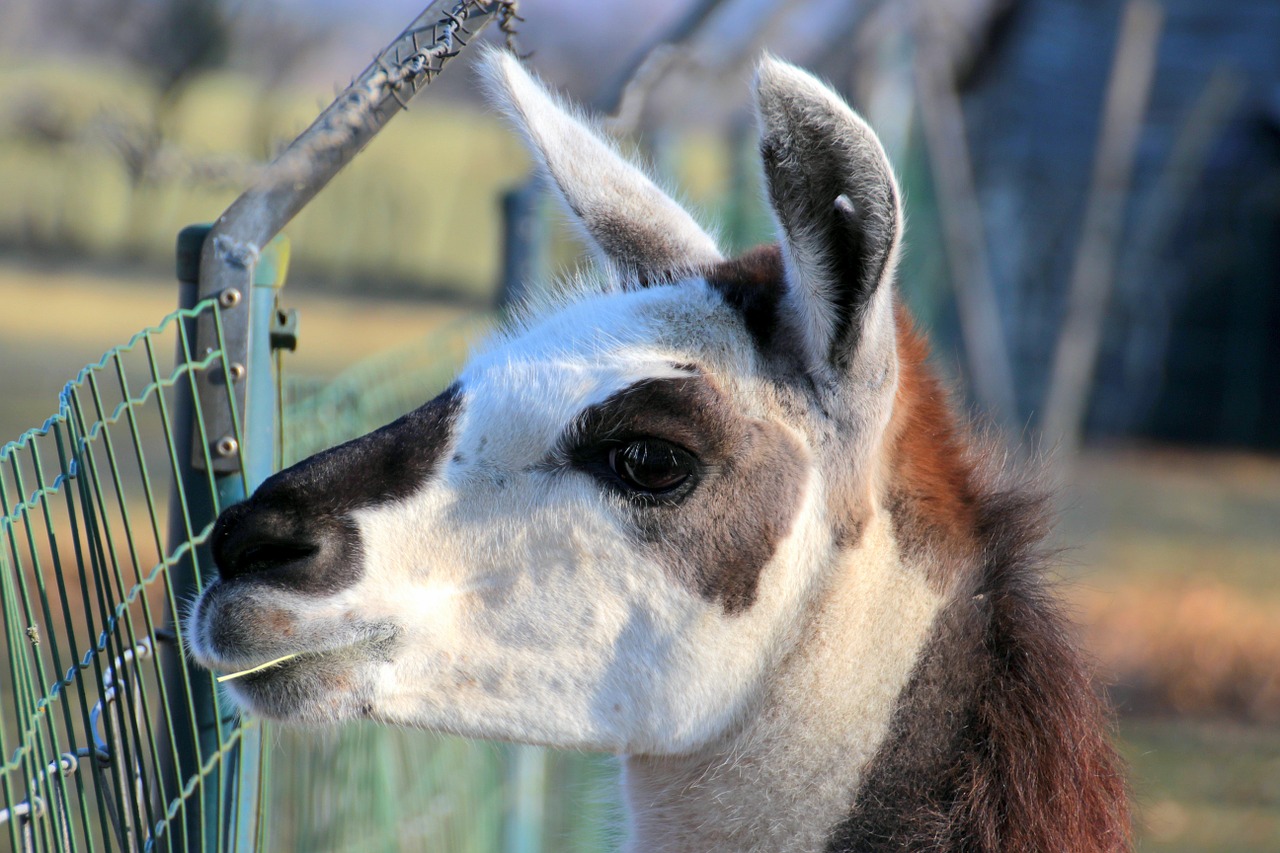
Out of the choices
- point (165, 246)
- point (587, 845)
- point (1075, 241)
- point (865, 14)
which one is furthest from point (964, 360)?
point (587, 845)

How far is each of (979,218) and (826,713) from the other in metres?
10.8

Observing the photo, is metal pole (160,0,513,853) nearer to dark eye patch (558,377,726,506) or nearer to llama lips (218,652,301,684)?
llama lips (218,652,301,684)

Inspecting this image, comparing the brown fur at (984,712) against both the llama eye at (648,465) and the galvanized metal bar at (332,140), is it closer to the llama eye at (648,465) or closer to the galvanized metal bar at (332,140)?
the llama eye at (648,465)

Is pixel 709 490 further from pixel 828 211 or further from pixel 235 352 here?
pixel 235 352

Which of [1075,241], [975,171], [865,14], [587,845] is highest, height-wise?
[975,171]

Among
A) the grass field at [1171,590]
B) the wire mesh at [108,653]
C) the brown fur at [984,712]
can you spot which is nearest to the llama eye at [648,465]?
the brown fur at [984,712]

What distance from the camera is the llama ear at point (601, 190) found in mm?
2342

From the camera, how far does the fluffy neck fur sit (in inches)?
74.0

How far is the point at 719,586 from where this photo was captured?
1.90 meters

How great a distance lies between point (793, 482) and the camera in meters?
1.94

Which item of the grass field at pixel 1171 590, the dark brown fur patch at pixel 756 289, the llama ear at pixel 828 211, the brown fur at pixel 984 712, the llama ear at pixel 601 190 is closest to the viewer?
the llama ear at pixel 828 211

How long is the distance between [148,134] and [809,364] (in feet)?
3.58

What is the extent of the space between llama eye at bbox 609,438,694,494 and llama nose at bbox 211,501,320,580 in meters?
0.45

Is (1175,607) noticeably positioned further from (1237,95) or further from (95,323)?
(95,323)
